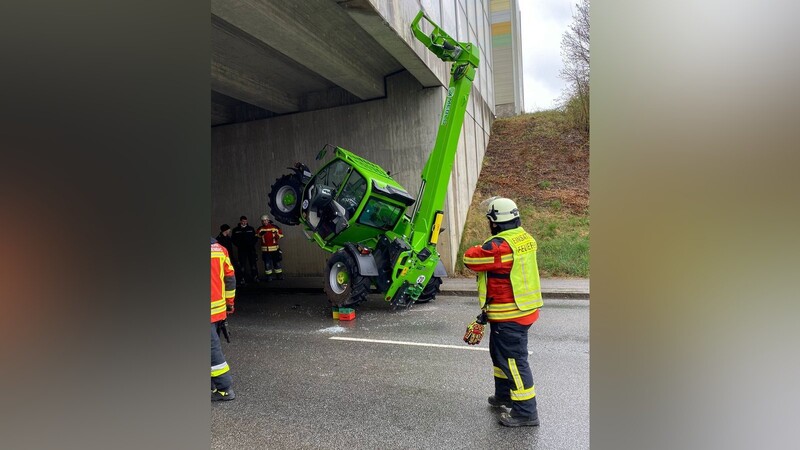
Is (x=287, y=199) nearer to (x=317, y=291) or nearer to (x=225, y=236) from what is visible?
(x=317, y=291)

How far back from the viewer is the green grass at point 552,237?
34.7 feet

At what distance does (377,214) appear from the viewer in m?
7.34

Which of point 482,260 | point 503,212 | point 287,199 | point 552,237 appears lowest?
point 552,237

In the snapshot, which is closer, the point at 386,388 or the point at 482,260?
the point at 482,260

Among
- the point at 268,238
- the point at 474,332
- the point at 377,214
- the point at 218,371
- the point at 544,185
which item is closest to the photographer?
the point at 474,332

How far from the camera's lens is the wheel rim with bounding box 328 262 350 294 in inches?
281

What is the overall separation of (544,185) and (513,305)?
11365 millimetres

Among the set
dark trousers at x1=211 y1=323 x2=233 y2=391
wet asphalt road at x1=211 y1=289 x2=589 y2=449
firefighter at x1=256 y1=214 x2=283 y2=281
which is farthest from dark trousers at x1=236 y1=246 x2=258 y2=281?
dark trousers at x1=211 y1=323 x2=233 y2=391

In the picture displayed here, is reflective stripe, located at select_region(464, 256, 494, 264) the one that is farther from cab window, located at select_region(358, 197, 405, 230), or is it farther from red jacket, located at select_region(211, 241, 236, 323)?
cab window, located at select_region(358, 197, 405, 230)

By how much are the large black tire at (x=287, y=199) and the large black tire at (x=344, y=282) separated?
1.20 meters

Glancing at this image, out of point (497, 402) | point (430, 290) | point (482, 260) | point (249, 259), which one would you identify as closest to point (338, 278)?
point (430, 290)
